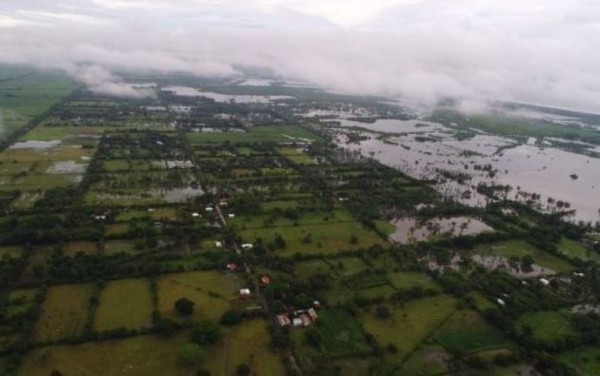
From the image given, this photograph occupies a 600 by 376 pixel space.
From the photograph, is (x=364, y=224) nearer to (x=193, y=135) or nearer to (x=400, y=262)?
(x=400, y=262)

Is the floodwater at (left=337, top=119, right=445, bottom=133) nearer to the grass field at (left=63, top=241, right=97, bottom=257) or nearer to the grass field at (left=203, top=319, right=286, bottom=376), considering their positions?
the grass field at (left=63, top=241, right=97, bottom=257)

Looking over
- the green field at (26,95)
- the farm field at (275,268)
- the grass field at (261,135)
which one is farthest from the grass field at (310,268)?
the green field at (26,95)

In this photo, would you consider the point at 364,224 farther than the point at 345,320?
Yes

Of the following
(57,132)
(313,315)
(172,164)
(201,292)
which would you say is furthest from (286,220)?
(57,132)

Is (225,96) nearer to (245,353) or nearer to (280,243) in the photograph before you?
(280,243)

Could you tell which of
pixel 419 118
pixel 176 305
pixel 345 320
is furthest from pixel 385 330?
pixel 419 118

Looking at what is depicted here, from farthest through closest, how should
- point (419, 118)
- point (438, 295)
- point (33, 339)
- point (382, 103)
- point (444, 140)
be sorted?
point (382, 103) < point (419, 118) < point (444, 140) < point (438, 295) < point (33, 339)

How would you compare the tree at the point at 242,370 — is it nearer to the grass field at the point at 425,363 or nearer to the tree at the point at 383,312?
the grass field at the point at 425,363
